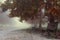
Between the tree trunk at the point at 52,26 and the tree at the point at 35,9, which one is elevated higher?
the tree at the point at 35,9

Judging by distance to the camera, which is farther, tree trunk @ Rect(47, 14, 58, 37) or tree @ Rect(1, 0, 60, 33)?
tree trunk @ Rect(47, 14, 58, 37)

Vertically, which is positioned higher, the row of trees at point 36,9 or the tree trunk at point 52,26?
the row of trees at point 36,9

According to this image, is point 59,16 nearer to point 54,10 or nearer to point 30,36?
point 54,10

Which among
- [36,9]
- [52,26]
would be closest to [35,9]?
[36,9]

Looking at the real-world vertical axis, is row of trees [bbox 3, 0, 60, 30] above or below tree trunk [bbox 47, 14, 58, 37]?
above

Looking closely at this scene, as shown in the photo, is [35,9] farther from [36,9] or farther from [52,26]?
[52,26]

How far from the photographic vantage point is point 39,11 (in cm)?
761

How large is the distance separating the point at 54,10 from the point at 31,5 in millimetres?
996

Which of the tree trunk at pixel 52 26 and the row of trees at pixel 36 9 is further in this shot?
the tree trunk at pixel 52 26

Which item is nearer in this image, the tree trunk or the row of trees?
the row of trees

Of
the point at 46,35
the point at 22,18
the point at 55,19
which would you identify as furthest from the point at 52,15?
the point at 22,18

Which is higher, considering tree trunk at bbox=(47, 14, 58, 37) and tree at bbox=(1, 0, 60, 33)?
tree at bbox=(1, 0, 60, 33)

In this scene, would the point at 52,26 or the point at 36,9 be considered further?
the point at 52,26

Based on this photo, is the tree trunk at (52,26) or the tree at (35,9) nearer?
the tree at (35,9)
